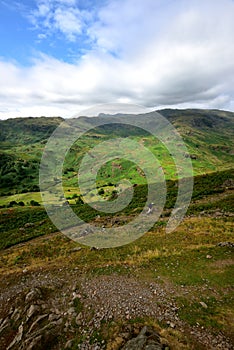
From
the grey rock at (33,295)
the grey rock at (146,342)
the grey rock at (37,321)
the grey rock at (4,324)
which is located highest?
the grey rock at (146,342)

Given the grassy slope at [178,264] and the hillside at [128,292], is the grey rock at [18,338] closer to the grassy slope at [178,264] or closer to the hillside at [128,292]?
the hillside at [128,292]

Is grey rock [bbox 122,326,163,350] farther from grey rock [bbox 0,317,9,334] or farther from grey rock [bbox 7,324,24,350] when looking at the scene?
grey rock [bbox 0,317,9,334]

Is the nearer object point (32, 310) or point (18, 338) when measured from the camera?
point (18, 338)

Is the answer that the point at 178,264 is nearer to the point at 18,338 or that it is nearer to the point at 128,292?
the point at 128,292

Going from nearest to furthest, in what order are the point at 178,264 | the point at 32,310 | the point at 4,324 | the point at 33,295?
1. the point at 32,310
2. the point at 4,324
3. the point at 33,295
4. the point at 178,264

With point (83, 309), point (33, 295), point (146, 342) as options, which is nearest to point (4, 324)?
point (33, 295)

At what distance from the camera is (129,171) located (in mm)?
185000

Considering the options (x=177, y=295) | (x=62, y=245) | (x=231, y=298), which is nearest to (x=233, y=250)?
→ (x=231, y=298)

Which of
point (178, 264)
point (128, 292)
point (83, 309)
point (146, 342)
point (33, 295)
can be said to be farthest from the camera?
point (178, 264)

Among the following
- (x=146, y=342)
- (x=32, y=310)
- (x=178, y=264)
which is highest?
(x=146, y=342)

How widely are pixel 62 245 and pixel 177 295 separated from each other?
50.0 feet

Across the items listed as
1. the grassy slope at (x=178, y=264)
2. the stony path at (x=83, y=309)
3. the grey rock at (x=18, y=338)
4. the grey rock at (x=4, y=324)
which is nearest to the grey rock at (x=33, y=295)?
the stony path at (x=83, y=309)

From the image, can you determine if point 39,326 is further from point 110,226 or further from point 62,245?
point 110,226

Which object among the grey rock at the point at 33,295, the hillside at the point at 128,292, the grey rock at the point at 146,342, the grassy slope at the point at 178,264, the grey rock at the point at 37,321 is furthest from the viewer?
the grey rock at the point at 33,295
